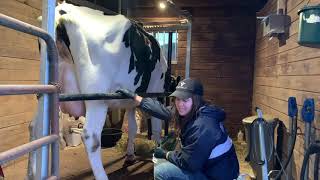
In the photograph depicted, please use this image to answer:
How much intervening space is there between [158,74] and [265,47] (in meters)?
1.69

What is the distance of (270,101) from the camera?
4012 millimetres

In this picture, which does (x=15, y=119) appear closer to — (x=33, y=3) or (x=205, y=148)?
(x=33, y=3)

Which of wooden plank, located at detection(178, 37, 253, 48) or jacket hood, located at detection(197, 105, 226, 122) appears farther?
wooden plank, located at detection(178, 37, 253, 48)

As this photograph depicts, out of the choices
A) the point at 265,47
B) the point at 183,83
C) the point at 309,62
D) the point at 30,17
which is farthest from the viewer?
the point at 265,47

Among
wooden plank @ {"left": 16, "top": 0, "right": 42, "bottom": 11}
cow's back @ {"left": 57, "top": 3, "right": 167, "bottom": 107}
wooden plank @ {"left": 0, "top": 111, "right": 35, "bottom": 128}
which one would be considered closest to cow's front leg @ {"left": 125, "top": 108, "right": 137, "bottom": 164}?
cow's back @ {"left": 57, "top": 3, "right": 167, "bottom": 107}

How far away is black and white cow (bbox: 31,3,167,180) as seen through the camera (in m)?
2.56

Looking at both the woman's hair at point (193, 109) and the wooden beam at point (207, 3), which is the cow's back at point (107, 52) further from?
the wooden beam at point (207, 3)

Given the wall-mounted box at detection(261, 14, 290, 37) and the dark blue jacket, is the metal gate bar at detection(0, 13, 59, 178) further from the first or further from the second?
the wall-mounted box at detection(261, 14, 290, 37)

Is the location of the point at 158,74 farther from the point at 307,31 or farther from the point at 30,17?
the point at 307,31

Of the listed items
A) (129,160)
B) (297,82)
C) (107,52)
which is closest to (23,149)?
(107,52)

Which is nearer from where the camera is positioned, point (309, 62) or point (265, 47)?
point (309, 62)

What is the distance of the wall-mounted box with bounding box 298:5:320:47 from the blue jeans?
1001 mm

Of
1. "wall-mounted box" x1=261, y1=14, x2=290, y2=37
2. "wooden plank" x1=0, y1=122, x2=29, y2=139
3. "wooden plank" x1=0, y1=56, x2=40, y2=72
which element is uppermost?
"wall-mounted box" x1=261, y1=14, x2=290, y2=37

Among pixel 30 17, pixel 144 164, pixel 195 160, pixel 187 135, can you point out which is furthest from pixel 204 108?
pixel 30 17
